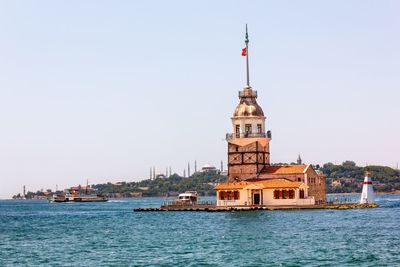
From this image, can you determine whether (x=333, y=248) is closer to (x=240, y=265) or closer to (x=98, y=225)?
(x=240, y=265)

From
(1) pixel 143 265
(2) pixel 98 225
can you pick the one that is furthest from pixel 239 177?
(1) pixel 143 265

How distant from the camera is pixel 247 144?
127m

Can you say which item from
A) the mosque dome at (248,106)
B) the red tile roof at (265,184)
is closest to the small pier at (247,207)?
the red tile roof at (265,184)

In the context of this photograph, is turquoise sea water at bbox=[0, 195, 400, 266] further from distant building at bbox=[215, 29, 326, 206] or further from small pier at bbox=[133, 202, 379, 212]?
→ distant building at bbox=[215, 29, 326, 206]

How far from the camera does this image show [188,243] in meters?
73.5

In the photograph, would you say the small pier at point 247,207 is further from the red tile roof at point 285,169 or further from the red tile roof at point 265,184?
the red tile roof at point 285,169

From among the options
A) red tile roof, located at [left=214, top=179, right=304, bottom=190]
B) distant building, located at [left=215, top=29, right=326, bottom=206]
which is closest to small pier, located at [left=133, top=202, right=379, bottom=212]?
distant building, located at [left=215, top=29, right=326, bottom=206]

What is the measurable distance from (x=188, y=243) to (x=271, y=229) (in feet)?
48.2

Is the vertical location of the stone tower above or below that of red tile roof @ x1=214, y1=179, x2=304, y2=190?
above

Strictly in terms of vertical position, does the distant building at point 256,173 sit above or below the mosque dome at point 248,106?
below

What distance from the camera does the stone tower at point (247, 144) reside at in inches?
5002

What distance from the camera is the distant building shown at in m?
122

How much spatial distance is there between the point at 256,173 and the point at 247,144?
485 centimetres

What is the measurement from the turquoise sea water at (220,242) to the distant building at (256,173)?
14006 mm
